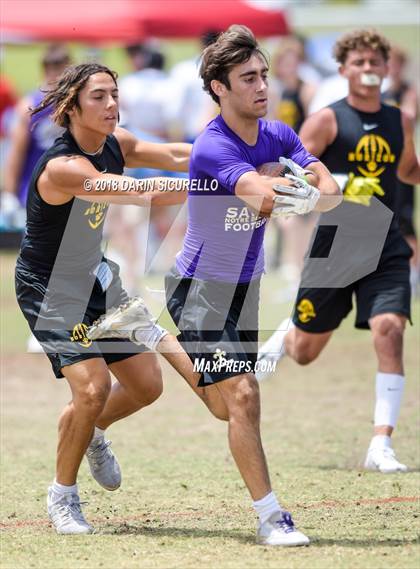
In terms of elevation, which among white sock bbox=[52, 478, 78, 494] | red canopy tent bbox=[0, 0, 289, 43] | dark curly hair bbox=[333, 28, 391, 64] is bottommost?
white sock bbox=[52, 478, 78, 494]

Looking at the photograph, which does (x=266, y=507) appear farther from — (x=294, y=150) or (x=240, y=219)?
(x=294, y=150)

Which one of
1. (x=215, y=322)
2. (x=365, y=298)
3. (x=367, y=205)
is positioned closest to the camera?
(x=215, y=322)

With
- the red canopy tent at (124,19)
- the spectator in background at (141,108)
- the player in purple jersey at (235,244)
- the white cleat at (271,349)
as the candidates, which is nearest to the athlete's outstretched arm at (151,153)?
the player in purple jersey at (235,244)

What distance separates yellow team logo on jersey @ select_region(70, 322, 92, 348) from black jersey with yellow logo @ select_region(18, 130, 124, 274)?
0.32m

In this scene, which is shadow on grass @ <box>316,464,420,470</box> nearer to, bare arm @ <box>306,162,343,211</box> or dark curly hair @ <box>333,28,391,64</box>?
bare arm @ <box>306,162,343,211</box>

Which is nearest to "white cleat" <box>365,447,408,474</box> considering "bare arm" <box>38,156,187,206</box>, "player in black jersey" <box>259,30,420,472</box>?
"player in black jersey" <box>259,30,420,472</box>

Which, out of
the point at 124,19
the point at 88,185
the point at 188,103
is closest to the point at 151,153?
the point at 88,185

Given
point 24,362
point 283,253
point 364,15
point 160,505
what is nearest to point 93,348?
point 160,505

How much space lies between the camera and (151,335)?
19.3ft

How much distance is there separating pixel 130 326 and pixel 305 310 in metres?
2.17

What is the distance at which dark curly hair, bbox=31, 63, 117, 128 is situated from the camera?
5844 millimetres

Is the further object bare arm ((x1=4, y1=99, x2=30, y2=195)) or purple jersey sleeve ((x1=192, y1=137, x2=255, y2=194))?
bare arm ((x1=4, y1=99, x2=30, y2=195))

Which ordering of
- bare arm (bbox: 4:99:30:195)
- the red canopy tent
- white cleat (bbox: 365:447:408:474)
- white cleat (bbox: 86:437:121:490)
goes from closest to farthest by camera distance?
white cleat (bbox: 86:437:121:490), white cleat (bbox: 365:447:408:474), bare arm (bbox: 4:99:30:195), the red canopy tent

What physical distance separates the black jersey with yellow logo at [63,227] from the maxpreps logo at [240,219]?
0.67 metres
